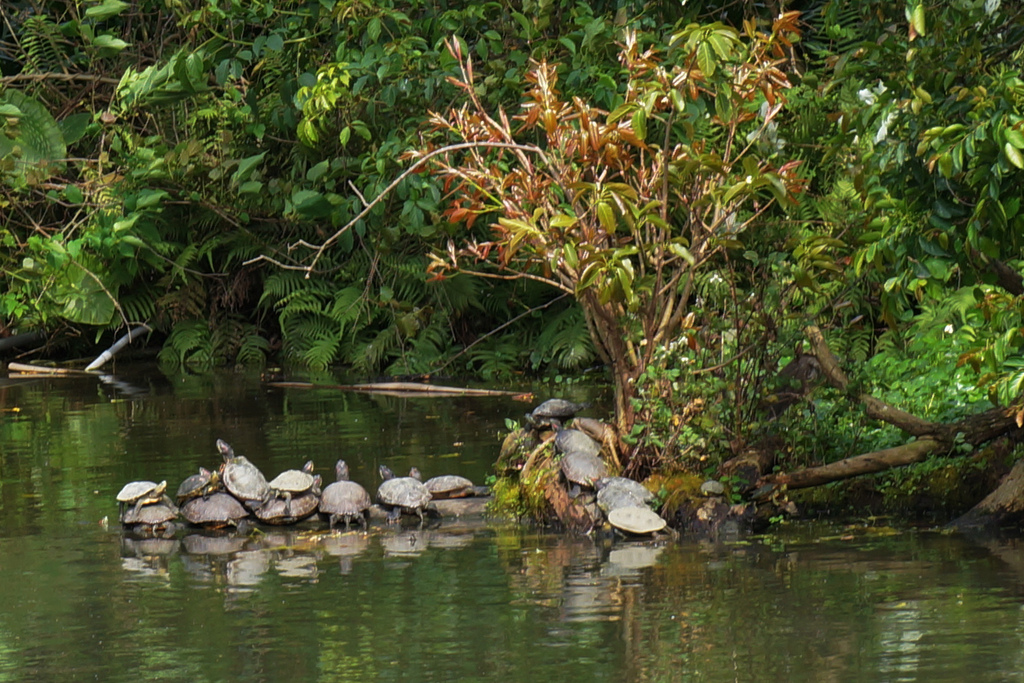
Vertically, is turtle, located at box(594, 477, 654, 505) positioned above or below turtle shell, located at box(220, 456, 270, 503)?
below

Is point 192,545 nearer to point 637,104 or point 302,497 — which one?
point 302,497

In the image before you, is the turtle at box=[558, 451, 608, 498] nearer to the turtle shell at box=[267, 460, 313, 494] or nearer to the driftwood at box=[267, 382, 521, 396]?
the turtle shell at box=[267, 460, 313, 494]

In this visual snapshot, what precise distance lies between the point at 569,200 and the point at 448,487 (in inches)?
76.7

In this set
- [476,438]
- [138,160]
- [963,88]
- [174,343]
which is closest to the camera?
[963,88]

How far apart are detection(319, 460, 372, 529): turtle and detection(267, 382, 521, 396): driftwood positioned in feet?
17.8

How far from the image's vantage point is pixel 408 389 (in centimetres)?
1360

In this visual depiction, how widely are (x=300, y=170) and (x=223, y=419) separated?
515cm

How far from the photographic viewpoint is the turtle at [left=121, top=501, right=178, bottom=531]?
743 cm

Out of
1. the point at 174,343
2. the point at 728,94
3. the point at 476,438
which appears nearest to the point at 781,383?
the point at 728,94

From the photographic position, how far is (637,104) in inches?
270

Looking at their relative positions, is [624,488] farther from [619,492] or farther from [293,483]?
[293,483]

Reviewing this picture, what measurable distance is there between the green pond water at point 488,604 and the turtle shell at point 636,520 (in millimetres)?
88

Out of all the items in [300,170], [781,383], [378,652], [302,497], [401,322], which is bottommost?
[378,652]

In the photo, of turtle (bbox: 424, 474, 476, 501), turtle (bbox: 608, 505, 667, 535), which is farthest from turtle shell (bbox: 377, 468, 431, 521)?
turtle (bbox: 608, 505, 667, 535)
